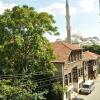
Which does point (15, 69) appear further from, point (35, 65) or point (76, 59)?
point (76, 59)

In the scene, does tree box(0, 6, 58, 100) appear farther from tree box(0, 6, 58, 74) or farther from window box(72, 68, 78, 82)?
window box(72, 68, 78, 82)

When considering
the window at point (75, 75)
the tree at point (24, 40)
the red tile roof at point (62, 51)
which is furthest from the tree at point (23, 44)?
the window at point (75, 75)

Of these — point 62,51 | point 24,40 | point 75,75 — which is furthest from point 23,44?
point 75,75

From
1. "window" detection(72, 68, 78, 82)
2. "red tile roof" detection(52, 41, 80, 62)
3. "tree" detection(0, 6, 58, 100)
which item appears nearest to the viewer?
"tree" detection(0, 6, 58, 100)

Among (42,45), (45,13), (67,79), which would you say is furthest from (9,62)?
(67,79)

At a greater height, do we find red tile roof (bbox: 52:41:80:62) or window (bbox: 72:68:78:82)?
red tile roof (bbox: 52:41:80:62)

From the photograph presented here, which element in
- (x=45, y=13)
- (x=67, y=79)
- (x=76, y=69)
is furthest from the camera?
(x=76, y=69)

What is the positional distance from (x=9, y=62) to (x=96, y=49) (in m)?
53.8

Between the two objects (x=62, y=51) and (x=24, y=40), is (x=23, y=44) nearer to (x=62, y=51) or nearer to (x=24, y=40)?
(x=24, y=40)

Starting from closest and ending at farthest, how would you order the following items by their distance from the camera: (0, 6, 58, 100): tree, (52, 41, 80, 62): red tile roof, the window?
(0, 6, 58, 100): tree, (52, 41, 80, 62): red tile roof, the window

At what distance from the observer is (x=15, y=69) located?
35.4 metres

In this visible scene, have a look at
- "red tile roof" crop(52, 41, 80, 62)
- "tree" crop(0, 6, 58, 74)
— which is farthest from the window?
"tree" crop(0, 6, 58, 74)

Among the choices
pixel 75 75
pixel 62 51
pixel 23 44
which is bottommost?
pixel 75 75

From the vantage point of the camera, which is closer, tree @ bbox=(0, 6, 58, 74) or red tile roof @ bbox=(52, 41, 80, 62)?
tree @ bbox=(0, 6, 58, 74)
